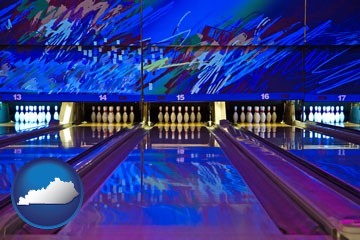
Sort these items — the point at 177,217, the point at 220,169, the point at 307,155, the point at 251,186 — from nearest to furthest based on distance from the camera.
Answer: the point at 177,217 → the point at 251,186 → the point at 220,169 → the point at 307,155

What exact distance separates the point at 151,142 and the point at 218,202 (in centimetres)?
185

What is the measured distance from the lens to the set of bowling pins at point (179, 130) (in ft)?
12.7

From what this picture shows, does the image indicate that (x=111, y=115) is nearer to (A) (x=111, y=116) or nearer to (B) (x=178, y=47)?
(A) (x=111, y=116)

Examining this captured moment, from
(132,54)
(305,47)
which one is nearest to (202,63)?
(132,54)

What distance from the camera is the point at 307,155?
8.95 ft

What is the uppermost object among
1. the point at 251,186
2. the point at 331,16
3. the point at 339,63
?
the point at 331,16

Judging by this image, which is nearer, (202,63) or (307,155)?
(307,155)

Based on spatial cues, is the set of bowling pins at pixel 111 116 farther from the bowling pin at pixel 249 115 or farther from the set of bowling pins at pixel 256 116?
the bowling pin at pixel 249 115

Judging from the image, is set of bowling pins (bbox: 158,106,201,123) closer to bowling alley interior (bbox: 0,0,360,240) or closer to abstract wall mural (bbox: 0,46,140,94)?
bowling alley interior (bbox: 0,0,360,240)

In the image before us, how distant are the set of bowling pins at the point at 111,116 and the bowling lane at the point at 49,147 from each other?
1.70 feet

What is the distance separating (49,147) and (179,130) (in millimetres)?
1477

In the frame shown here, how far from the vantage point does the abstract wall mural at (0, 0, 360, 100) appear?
4590 millimetres

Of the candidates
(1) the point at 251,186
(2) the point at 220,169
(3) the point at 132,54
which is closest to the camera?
(1) the point at 251,186

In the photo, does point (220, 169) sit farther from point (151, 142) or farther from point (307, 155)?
point (151, 142)
